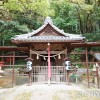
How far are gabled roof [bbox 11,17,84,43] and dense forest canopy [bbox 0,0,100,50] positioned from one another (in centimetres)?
526

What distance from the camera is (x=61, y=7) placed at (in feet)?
98.2

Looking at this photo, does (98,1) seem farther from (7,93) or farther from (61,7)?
(7,93)

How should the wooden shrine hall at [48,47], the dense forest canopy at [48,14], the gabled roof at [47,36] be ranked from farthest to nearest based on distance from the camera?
the dense forest canopy at [48,14]
the wooden shrine hall at [48,47]
the gabled roof at [47,36]

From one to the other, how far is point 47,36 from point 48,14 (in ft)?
25.6

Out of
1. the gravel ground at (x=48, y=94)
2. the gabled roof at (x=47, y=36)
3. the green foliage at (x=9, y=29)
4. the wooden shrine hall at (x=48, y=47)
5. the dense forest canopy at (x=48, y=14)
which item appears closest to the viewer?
the gravel ground at (x=48, y=94)

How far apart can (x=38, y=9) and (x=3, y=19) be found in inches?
218

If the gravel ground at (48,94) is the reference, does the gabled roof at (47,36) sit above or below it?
above

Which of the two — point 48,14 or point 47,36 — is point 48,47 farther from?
point 48,14

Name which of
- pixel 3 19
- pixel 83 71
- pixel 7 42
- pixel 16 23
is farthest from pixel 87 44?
pixel 7 42

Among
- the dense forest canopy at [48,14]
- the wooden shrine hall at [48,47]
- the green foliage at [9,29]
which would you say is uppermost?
the dense forest canopy at [48,14]

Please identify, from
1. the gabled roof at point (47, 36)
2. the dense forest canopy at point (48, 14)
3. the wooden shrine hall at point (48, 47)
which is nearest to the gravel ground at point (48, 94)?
the wooden shrine hall at point (48, 47)

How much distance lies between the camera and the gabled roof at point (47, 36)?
1473cm

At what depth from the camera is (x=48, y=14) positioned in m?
23.3

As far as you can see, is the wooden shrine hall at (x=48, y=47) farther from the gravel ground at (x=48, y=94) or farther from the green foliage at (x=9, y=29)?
the green foliage at (x=9, y=29)
